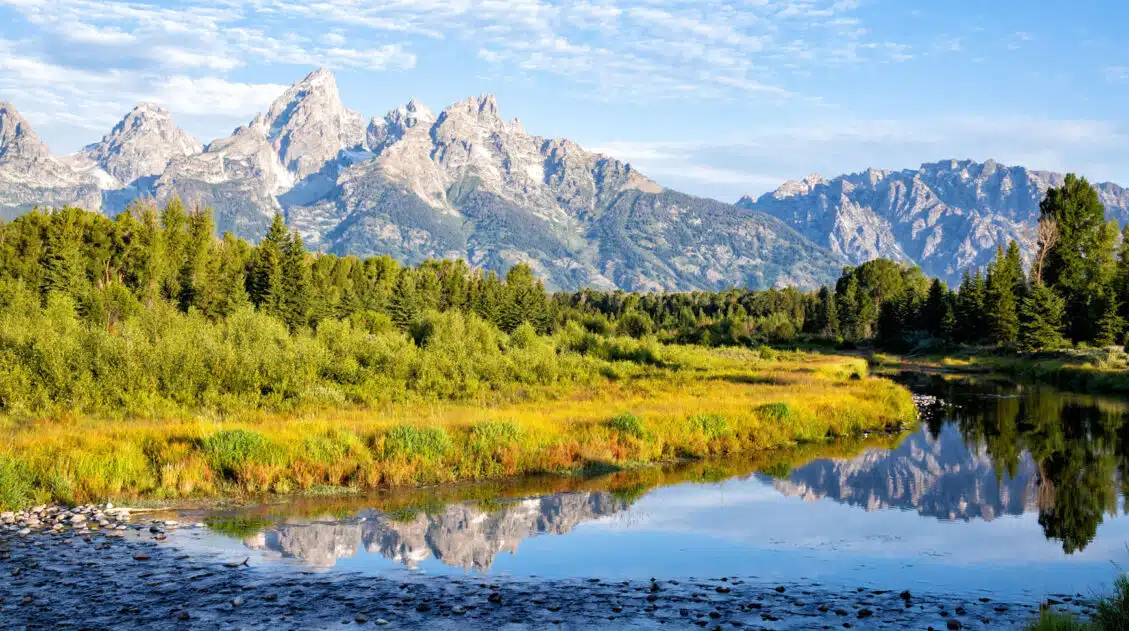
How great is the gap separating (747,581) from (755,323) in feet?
516

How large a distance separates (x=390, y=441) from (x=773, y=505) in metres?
11.4

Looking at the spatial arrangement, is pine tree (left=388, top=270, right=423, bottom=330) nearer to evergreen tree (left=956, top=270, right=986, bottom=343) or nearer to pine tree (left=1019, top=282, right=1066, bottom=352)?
pine tree (left=1019, top=282, right=1066, bottom=352)

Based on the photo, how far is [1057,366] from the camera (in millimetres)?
73375

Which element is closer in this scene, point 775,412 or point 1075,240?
point 775,412

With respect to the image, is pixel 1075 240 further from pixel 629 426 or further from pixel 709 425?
pixel 629 426

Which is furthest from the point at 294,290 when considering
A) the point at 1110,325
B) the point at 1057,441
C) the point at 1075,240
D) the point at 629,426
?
the point at 1075,240

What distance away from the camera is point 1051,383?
69625 millimetres

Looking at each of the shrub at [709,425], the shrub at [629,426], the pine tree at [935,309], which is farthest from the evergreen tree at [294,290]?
the pine tree at [935,309]

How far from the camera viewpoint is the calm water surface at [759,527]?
17578 mm

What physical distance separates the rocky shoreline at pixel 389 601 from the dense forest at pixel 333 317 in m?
21.7

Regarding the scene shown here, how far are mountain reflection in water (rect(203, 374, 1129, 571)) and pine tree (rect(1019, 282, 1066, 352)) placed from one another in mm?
50320

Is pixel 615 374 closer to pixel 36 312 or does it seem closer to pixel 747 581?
pixel 36 312

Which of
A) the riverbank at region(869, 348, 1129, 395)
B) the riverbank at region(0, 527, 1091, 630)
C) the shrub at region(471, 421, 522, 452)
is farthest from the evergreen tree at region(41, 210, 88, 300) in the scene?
the riverbank at region(869, 348, 1129, 395)

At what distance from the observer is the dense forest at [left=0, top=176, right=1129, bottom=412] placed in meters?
39.8
